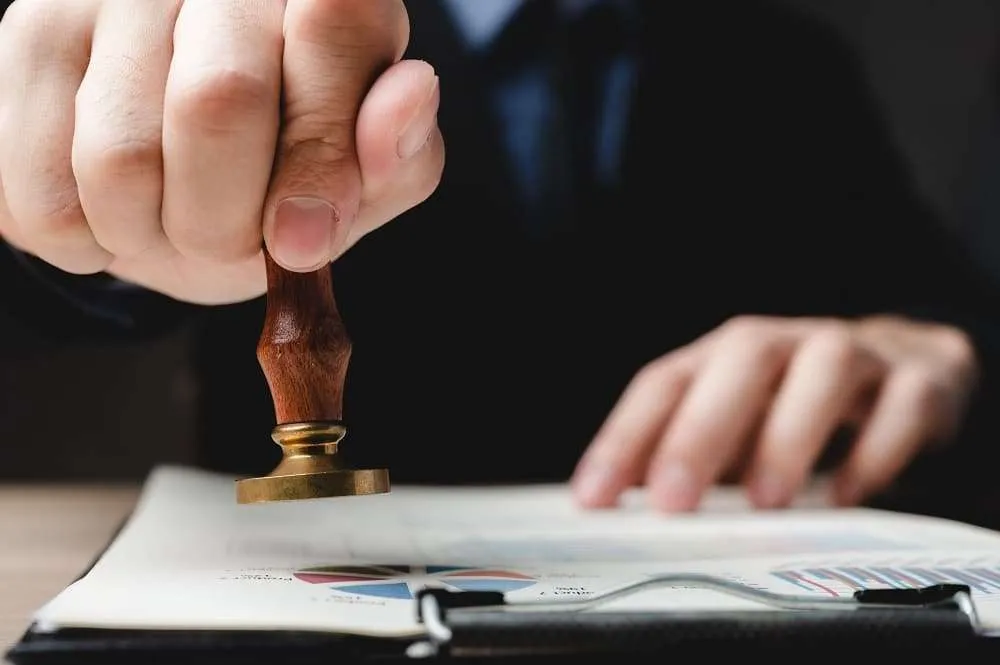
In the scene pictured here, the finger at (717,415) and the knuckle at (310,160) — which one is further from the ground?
the knuckle at (310,160)

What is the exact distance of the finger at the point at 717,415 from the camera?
1.97ft

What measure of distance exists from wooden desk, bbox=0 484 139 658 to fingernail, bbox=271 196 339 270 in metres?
0.15

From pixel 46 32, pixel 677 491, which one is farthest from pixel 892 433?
pixel 46 32

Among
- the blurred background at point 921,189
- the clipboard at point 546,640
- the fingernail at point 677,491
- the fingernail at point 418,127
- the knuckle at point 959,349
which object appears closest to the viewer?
the clipboard at point 546,640

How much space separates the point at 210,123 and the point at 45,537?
11.9 inches

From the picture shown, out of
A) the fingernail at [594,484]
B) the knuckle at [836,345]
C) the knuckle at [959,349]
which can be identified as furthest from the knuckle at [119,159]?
the knuckle at [959,349]

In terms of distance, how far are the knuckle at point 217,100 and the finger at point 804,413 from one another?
1.34 feet

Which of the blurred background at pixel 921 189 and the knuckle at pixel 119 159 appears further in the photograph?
the blurred background at pixel 921 189

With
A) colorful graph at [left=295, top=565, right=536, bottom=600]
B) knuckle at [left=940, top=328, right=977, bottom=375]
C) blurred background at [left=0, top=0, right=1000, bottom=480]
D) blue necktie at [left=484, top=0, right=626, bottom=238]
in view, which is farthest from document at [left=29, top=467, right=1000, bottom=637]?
blurred background at [left=0, top=0, right=1000, bottom=480]

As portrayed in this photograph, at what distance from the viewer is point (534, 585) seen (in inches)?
12.8

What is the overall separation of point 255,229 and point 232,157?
3 centimetres

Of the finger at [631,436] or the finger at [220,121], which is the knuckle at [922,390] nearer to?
the finger at [631,436]

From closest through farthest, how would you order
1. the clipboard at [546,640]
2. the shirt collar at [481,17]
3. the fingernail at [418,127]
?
the clipboard at [546,640], the fingernail at [418,127], the shirt collar at [481,17]

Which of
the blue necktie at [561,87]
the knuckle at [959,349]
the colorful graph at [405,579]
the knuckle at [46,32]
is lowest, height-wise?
the colorful graph at [405,579]
